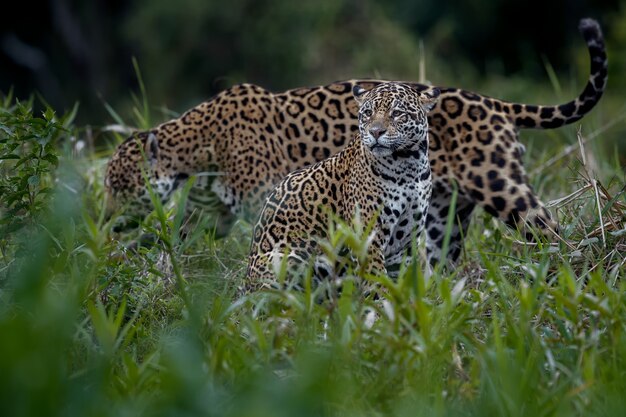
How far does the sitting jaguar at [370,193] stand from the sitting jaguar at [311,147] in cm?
91

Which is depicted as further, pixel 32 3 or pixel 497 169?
pixel 32 3

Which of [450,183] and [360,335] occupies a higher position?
[360,335]

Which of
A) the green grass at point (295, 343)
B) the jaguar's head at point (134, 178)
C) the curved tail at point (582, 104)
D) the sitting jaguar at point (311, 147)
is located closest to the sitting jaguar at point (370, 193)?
the green grass at point (295, 343)

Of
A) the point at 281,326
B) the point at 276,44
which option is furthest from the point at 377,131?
the point at 276,44

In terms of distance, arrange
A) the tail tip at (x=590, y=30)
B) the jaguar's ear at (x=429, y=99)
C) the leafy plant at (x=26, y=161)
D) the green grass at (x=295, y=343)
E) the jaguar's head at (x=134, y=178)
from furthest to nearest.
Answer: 1. the jaguar's head at (x=134, y=178)
2. the tail tip at (x=590, y=30)
3. the jaguar's ear at (x=429, y=99)
4. the leafy plant at (x=26, y=161)
5. the green grass at (x=295, y=343)

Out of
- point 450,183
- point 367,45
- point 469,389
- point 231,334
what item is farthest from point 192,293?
point 367,45

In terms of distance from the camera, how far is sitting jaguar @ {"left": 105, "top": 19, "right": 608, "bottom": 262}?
25.7ft

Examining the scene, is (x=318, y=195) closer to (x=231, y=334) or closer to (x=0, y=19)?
(x=231, y=334)

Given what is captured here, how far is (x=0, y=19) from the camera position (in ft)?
129

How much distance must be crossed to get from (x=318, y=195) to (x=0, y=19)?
34.6 m

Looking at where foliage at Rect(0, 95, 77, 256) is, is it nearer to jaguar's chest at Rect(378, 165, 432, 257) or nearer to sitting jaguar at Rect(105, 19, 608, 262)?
sitting jaguar at Rect(105, 19, 608, 262)

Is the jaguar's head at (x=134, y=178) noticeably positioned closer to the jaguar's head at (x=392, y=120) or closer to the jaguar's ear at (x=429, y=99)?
the jaguar's head at (x=392, y=120)

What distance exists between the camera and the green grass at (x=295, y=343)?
450 cm

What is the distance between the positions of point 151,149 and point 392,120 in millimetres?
2556
